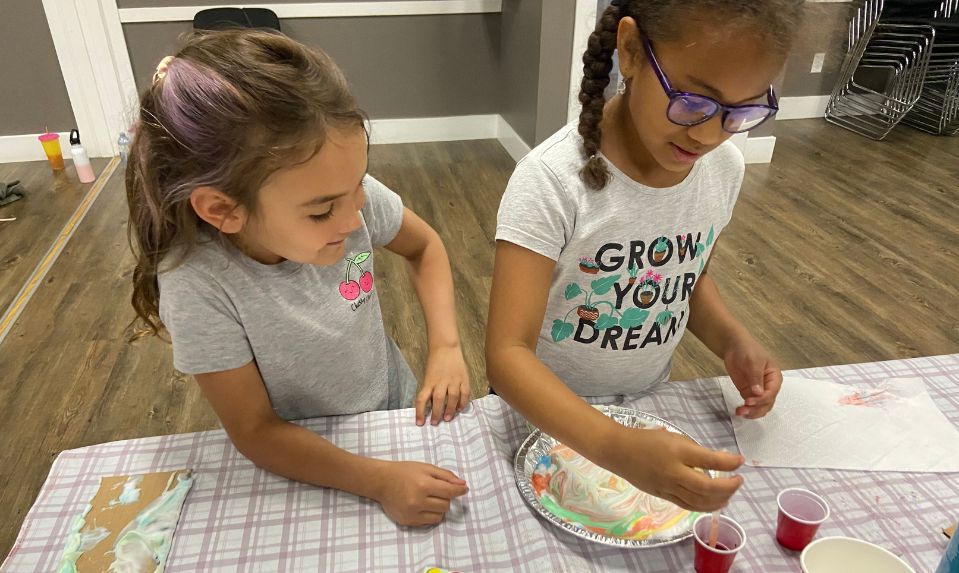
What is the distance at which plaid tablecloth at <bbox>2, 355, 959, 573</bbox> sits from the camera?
727 mm

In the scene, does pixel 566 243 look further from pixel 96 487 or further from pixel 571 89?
pixel 571 89

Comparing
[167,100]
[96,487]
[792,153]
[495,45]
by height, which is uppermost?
[167,100]

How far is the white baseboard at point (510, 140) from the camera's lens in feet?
11.7

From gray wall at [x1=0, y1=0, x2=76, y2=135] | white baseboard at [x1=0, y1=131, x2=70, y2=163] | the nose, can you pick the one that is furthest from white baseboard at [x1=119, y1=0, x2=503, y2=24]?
the nose

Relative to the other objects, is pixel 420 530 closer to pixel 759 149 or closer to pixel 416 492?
pixel 416 492

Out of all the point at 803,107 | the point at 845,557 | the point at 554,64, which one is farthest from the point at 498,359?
the point at 803,107

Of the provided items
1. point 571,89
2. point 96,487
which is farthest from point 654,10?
point 571,89

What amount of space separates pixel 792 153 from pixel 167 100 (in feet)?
12.4

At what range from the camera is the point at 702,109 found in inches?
29.4

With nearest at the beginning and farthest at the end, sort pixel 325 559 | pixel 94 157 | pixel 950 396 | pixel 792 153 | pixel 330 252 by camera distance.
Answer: pixel 325 559, pixel 330 252, pixel 950 396, pixel 94 157, pixel 792 153

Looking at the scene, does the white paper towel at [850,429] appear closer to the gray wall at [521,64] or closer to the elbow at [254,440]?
the elbow at [254,440]

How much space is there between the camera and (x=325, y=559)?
721 mm

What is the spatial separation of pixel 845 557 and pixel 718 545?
12 cm

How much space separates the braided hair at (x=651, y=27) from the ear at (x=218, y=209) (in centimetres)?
44
